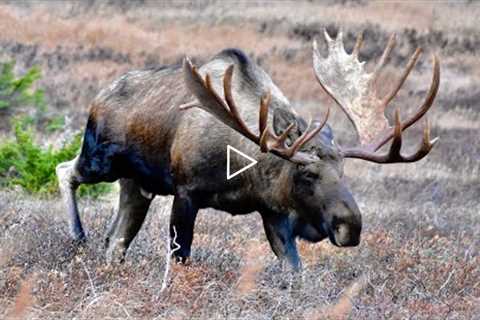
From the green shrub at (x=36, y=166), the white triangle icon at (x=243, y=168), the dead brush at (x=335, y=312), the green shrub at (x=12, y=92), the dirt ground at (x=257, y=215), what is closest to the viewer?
the dead brush at (x=335, y=312)

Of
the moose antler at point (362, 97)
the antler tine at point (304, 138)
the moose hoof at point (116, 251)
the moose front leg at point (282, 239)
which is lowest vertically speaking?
the moose hoof at point (116, 251)

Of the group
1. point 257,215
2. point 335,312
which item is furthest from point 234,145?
point 257,215

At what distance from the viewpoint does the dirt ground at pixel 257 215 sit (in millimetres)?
6699

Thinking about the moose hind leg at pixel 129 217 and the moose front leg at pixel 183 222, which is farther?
the moose hind leg at pixel 129 217

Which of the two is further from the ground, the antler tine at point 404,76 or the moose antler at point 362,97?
the antler tine at point 404,76

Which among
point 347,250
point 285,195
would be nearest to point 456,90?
point 347,250

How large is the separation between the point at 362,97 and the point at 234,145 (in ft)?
3.55

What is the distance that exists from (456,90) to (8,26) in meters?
10.4

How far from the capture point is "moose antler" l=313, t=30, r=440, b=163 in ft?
25.6

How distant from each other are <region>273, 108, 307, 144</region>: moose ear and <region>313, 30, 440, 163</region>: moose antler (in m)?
0.31

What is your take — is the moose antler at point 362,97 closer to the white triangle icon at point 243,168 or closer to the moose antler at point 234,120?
the moose antler at point 234,120

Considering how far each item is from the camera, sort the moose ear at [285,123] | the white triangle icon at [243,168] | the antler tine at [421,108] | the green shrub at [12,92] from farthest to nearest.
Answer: the green shrub at [12,92]
the white triangle icon at [243,168]
the moose ear at [285,123]
the antler tine at [421,108]

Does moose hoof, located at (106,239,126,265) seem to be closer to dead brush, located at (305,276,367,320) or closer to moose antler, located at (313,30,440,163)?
moose antler, located at (313,30,440,163)

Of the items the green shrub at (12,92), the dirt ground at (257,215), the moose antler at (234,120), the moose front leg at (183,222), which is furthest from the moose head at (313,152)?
the green shrub at (12,92)
